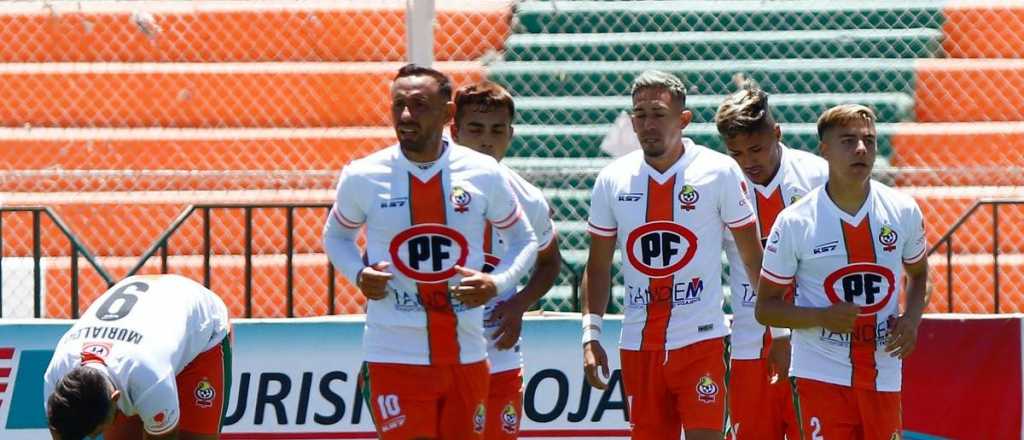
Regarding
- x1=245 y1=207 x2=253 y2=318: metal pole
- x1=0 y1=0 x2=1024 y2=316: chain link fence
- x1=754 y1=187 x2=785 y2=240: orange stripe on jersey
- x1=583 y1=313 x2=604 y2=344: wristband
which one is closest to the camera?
x1=583 y1=313 x2=604 y2=344: wristband

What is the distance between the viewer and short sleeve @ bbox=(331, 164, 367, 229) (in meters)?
6.07

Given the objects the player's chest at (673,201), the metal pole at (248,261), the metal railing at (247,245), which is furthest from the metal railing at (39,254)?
the player's chest at (673,201)

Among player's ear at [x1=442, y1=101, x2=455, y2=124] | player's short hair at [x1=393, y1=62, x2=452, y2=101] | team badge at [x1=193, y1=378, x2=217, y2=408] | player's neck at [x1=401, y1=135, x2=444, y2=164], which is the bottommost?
team badge at [x1=193, y1=378, x2=217, y2=408]

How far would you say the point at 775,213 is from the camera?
24.5 feet

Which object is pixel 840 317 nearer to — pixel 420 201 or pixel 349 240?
pixel 420 201

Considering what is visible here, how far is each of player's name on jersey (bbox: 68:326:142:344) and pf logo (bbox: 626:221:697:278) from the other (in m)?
2.07

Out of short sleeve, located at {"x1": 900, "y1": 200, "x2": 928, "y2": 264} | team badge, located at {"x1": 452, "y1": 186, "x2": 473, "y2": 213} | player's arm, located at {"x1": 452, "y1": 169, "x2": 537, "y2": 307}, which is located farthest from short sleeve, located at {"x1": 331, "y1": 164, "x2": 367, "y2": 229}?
short sleeve, located at {"x1": 900, "y1": 200, "x2": 928, "y2": 264}

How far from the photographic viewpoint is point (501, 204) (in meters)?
6.14

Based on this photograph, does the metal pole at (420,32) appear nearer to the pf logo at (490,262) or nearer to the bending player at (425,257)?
the pf logo at (490,262)

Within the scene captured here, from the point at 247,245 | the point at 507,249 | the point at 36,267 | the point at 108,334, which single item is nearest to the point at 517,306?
the point at 507,249

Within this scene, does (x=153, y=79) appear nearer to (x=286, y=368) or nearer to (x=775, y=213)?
(x=286, y=368)

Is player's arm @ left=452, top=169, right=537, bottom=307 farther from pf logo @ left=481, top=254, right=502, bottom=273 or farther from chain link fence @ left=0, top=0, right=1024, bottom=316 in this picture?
chain link fence @ left=0, top=0, right=1024, bottom=316

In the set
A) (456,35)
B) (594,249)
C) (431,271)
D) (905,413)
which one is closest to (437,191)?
(431,271)

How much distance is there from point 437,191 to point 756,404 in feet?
7.00
